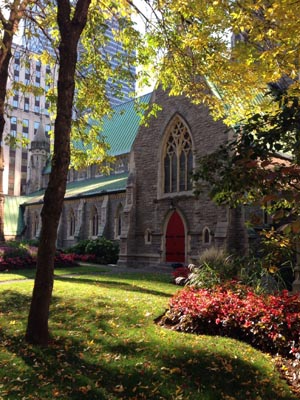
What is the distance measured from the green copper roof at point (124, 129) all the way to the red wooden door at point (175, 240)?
11854 mm

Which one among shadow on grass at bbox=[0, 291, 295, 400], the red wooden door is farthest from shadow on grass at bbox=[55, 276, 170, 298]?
the red wooden door

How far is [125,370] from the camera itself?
5480mm

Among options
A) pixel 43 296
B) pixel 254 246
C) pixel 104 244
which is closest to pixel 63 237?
pixel 104 244

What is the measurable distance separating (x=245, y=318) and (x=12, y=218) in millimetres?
36538

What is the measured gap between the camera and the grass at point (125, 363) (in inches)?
195

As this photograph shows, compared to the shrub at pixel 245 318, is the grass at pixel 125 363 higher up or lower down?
lower down

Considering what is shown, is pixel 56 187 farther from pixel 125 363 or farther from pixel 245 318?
pixel 245 318

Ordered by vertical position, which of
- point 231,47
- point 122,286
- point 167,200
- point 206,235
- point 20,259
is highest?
point 231,47

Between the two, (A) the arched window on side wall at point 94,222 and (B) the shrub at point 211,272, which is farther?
(A) the arched window on side wall at point 94,222

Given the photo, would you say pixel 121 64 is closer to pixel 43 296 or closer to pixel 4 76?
pixel 4 76

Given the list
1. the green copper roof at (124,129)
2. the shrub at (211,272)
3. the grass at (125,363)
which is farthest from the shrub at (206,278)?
the green copper roof at (124,129)

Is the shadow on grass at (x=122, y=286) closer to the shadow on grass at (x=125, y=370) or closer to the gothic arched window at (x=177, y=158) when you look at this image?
the shadow on grass at (x=125, y=370)

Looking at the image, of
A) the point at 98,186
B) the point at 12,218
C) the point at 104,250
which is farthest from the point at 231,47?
the point at 12,218

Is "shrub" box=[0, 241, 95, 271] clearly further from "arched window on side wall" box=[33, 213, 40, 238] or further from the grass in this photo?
"arched window on side wall" box=[33, 213, 40, 238]
